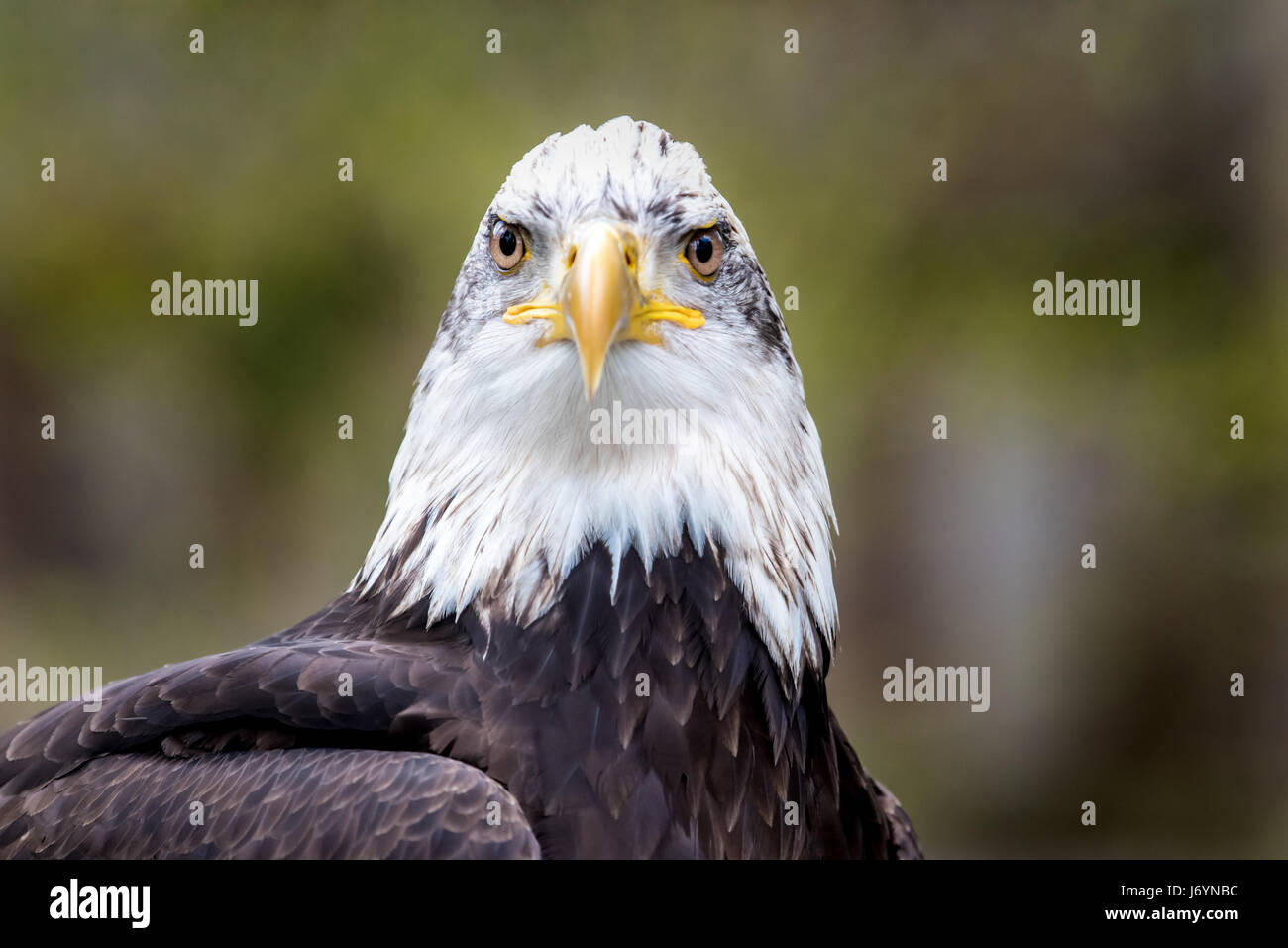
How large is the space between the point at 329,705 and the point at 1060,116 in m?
6.61

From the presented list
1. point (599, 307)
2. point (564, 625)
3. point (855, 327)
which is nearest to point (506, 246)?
point (599, 307)

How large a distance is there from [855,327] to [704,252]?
5.00 metres

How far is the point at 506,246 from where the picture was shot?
304cm

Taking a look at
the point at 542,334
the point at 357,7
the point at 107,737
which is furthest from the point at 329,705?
the point at 357,7

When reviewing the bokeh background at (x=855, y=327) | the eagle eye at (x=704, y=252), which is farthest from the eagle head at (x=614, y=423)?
the bokeh background at (x=855, y=327)

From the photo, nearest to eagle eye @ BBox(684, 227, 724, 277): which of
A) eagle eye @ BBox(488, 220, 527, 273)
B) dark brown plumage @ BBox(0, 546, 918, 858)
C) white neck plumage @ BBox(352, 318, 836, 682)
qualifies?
white neck plumage @ BBox(352, 318, 836, 682)

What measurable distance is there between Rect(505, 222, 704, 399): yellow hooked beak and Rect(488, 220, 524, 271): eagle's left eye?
0.40ft

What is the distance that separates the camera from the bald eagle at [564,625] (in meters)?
2.57

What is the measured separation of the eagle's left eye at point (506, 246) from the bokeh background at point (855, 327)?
4976mm

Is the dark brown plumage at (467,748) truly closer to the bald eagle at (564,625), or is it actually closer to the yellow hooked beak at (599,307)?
the bald eagle at (564,625)

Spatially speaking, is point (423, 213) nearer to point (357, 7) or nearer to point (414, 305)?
point (414, 305)

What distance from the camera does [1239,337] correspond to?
22.4 ft

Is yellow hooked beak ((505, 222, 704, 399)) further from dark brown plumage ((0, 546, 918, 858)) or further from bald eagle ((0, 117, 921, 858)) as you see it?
dark brown plumage ((0, 546, 918, 858))

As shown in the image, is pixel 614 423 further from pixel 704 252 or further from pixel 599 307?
pixel 704 252
